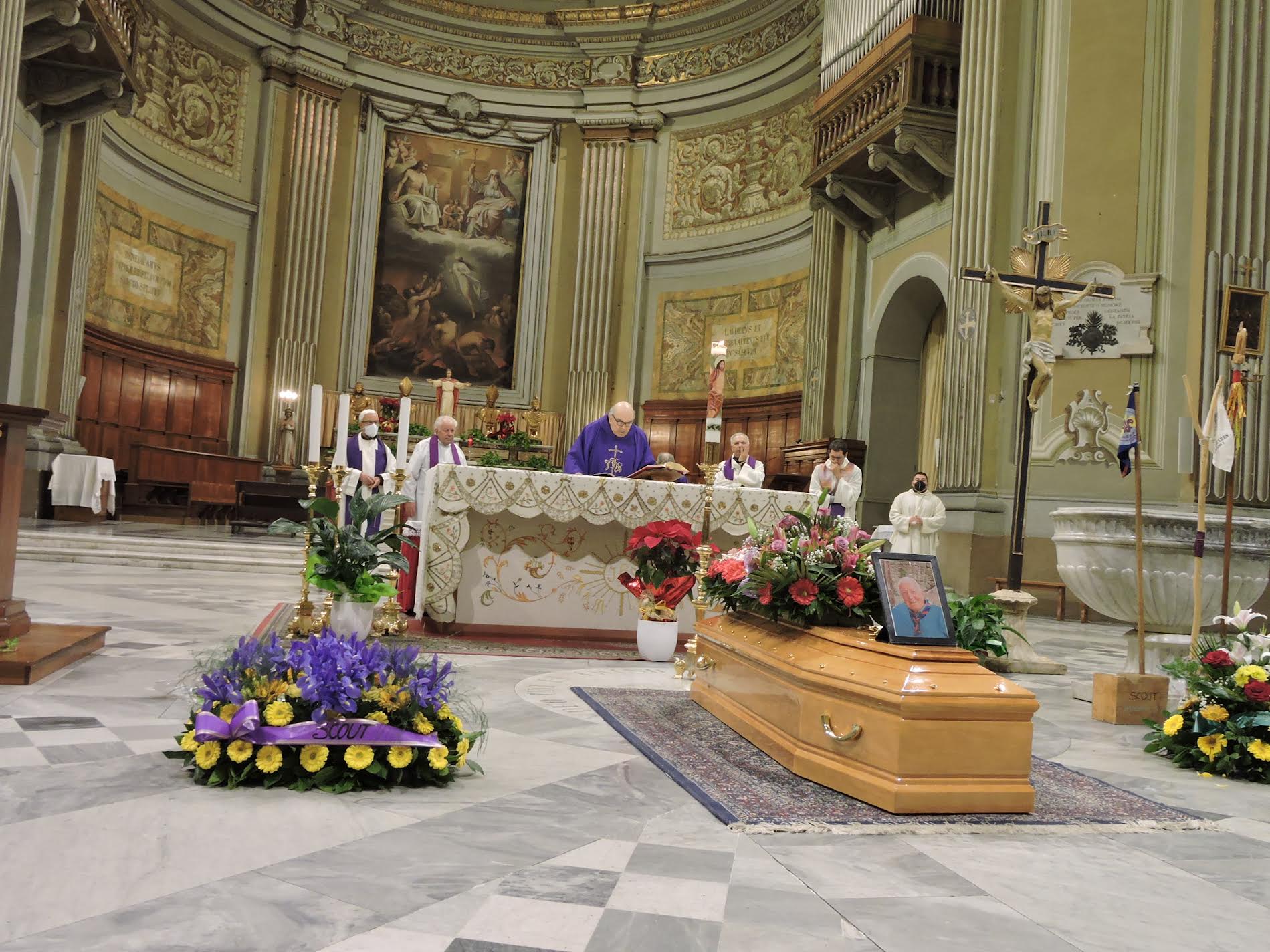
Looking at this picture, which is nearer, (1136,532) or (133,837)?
(133,837)

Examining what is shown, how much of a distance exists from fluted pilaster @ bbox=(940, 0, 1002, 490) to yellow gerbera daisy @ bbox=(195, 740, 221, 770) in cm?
896

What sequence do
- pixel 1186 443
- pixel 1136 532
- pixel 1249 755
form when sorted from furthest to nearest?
pixel 1186 443
pixel 1136 532
pixel 1249 755

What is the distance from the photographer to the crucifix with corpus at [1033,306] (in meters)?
6.65

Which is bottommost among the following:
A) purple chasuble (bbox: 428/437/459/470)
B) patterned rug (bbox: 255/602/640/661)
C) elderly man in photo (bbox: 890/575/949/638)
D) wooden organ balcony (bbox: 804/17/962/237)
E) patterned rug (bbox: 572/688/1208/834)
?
patterned rug (bbox: 255/602/640/661)

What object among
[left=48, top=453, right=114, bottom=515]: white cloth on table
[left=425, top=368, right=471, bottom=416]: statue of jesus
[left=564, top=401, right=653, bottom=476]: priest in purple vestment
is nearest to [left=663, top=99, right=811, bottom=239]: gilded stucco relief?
[left=425, top=368, right=471, bottom=416]: statue of jesus

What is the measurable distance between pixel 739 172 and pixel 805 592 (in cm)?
1523

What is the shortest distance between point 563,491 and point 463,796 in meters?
3.61

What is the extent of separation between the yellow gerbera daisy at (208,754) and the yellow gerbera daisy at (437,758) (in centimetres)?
58

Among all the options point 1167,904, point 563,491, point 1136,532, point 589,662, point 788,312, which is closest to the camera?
point 1167,904

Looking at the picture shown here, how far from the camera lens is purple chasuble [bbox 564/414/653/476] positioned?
7.50 metres

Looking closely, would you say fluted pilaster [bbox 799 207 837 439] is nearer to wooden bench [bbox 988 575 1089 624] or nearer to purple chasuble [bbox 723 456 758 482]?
purple chasuble [bbox 723 456 758 482]

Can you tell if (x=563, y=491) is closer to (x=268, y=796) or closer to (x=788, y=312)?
(x=268, y=796)

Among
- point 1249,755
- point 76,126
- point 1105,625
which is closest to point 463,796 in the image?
point 1249,755

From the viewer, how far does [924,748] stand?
3.10 m
